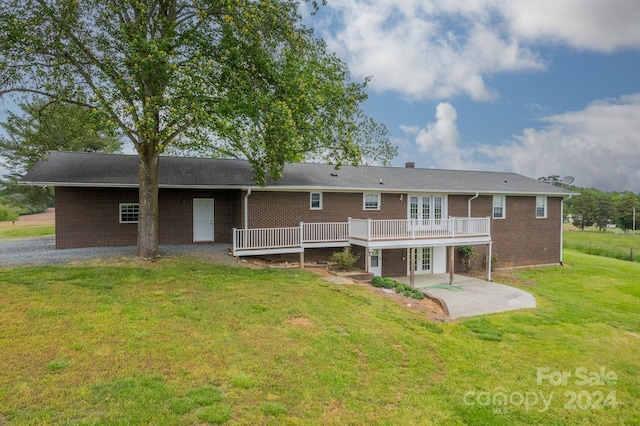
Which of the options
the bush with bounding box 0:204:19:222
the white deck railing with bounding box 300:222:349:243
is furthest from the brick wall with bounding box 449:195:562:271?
the bush with bounding box 0:204:19:222

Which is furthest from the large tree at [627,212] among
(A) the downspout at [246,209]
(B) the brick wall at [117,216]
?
(B) the brick wall at [117,216]

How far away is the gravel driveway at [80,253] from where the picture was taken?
459 inches

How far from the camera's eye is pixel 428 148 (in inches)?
1190

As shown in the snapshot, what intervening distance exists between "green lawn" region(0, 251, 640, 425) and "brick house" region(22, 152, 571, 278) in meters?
4.66

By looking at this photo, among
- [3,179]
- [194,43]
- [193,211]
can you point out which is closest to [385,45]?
[194,43]

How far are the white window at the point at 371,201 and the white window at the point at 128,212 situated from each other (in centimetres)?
1021

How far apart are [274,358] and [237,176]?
38.4ft

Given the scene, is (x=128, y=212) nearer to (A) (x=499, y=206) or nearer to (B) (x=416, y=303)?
(B) (x=416, y=303)

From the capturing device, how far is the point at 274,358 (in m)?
5.77

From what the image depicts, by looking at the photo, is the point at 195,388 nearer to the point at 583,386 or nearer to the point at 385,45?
the point at 583,386

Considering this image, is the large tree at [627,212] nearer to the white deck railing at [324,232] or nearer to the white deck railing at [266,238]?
the white deck railing at [324,232]

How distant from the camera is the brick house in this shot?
14266 mm

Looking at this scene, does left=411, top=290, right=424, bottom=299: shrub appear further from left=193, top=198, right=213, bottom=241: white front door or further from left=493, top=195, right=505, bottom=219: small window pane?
left=493, top=195, right=505, bottom=219: small window pane

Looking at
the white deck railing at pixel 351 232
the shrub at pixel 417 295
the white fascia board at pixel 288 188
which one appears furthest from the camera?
the white deck railing at pixel 351 232
